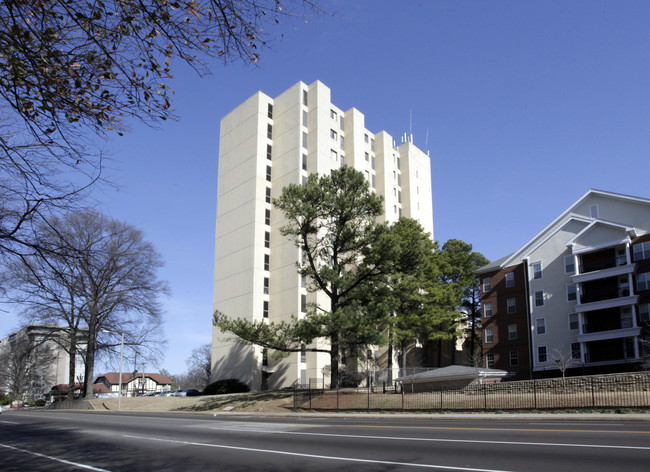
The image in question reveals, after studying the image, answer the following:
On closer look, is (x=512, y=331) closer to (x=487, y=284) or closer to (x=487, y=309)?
(x=487, y=309)

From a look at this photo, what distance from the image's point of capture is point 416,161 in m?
77.6

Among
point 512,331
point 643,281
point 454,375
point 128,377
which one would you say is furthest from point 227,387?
point 128,377

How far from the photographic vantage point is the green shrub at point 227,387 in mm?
50281

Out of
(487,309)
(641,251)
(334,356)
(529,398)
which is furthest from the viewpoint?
(487,309)

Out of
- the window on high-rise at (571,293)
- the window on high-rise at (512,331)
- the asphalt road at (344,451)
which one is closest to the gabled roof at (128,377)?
the window on high-rise at (512,331)

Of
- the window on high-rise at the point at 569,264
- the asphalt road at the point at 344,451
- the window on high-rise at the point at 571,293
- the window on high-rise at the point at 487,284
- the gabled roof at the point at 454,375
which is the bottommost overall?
the gabled roof at the point at 454,375

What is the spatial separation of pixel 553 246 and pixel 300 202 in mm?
26092

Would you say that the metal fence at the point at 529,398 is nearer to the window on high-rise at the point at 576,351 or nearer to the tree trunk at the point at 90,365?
the window on high-rise at the point at 576,351

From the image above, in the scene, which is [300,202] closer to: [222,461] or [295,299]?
[295,299]

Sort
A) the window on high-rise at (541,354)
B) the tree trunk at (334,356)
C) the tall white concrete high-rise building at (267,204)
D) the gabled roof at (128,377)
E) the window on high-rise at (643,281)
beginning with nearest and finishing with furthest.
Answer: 1. the tree trunk at (334,356)
2. the window on high-rise at (643,281)
3. the window on high-rise at (541,354)
4. the tall white concrete high-rise building at (267,204)
5. the gabled roof at (128,377)

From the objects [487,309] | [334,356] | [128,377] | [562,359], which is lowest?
[128,377]

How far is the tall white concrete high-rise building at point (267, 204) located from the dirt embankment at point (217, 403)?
847 centimetres

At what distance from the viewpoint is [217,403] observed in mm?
40469

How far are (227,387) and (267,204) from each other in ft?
66.1
